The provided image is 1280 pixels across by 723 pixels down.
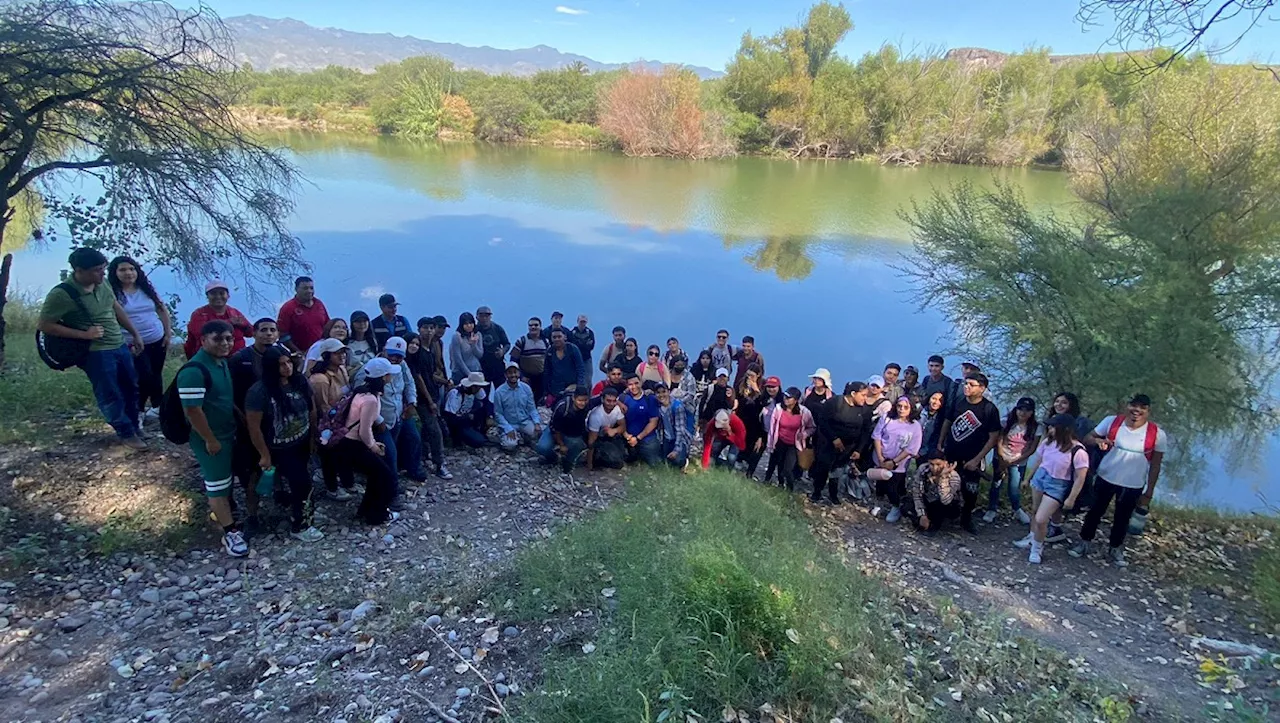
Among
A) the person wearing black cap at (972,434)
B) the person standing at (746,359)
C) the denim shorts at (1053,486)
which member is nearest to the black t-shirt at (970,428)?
the person wearing black cap at (972,434)

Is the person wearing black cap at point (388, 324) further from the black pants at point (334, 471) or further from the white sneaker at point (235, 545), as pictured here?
the white sneaker at point (235, 545)

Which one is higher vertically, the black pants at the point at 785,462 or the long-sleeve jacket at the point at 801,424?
the long-sleeve jacket at the point at 801,424

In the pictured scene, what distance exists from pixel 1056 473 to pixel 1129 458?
0.55 meters

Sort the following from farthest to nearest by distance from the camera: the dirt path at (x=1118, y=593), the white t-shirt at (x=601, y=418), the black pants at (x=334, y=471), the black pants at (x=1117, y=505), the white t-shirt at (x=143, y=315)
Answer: the white t-shirt at (x=601, y=418) < the black pants at (x=1117, y=505) < the white t-shirt at (x=143, y=315) < the black pants at (x=334, y=471) < the dirt path at (x=1118, y=593)

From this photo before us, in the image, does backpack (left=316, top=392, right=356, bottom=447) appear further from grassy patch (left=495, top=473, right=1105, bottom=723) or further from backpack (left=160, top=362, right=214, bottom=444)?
grassy patch (left=495, top=473, right=1105, bottom=723)

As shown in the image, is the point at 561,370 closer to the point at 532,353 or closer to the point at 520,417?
the point at 532,353

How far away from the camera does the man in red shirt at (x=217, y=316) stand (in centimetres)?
554

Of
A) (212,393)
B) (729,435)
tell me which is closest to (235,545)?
(212,393)

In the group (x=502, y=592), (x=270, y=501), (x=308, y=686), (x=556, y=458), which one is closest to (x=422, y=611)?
(x=502, y=592)

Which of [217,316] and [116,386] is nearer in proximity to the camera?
[116,386]

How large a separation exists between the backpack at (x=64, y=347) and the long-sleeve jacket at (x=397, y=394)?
1.92 metres

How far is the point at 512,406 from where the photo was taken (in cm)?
770

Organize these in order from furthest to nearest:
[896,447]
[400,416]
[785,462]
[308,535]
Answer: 1. [785,462]
2. [896,447]
3. [400,416]
4. [308,535]

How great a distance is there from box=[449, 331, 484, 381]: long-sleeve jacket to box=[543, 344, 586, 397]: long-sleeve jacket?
932 mm
